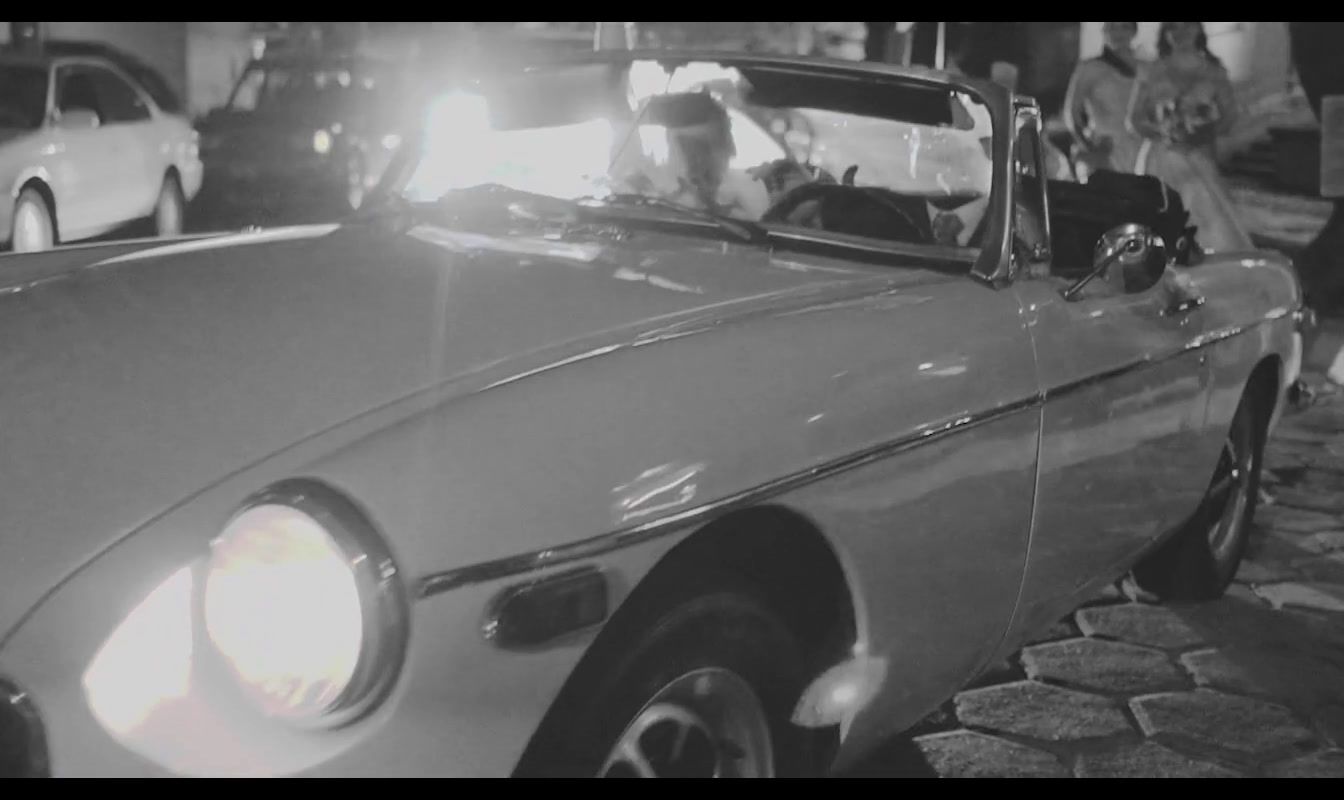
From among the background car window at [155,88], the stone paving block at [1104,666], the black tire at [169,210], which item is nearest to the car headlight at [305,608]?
the stone paving block at [1104,666]

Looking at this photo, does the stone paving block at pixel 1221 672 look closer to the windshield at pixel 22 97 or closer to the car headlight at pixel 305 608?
the car headlight at pixel 305 608

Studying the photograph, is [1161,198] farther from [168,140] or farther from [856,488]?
[168,140]

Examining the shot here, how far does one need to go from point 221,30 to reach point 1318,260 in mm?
20139

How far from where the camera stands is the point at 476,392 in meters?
2.01

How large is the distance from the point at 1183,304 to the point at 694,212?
1264 millimetres

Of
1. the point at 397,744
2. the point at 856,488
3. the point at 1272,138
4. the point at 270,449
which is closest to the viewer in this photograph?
the point at 397,744

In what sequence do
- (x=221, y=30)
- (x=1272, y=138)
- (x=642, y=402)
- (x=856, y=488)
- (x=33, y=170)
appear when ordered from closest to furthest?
1. (x=642, y=402)
2. (x=856, y=488)
3. (x=33, y=170)
4. (x=1272, y=138)
5. (x=221, y=30)

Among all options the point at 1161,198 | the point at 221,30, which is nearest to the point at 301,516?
the point at 1161,198

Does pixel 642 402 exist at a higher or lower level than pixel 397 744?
higher

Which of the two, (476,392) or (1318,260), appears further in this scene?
(1318,260)

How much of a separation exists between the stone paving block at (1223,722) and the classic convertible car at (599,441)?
0.44 meters

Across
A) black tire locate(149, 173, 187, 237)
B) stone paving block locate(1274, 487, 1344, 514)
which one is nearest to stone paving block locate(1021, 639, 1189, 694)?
stone paving block locate(1274, 487, 1344, 514)

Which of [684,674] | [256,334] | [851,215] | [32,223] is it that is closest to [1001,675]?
[851,215]

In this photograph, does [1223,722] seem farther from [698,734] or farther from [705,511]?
[705,511]
